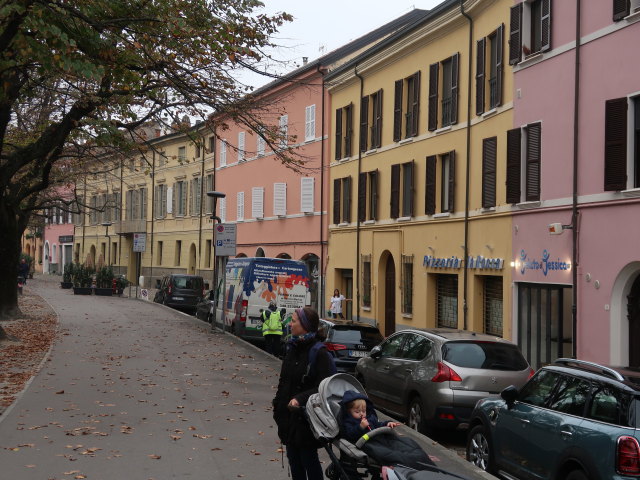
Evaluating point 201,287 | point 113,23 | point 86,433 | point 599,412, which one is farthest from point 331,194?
point 599,412

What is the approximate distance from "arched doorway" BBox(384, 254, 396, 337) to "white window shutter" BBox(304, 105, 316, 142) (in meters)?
8.78

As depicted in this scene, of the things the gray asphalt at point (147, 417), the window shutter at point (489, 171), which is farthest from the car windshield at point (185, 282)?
Result: the window shutter at point (489, 171)

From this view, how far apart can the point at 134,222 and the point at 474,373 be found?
186ft

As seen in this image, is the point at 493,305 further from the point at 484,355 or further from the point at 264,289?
the point at 484,355

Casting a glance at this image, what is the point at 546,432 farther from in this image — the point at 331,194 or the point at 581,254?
the point at 331,194

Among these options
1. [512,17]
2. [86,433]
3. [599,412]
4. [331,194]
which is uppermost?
[512,17]

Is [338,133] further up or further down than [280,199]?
further up

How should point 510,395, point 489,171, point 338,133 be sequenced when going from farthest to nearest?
point 338,133 < point 489,171 < point 510,395

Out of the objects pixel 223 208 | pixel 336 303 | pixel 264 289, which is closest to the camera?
pixel 264 289

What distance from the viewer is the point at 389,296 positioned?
31969 mm

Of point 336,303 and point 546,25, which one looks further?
point 336,303

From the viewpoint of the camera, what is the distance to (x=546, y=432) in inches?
329

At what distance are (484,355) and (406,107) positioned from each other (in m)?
18.3

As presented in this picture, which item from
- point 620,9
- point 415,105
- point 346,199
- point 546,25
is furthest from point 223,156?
point 620,9
